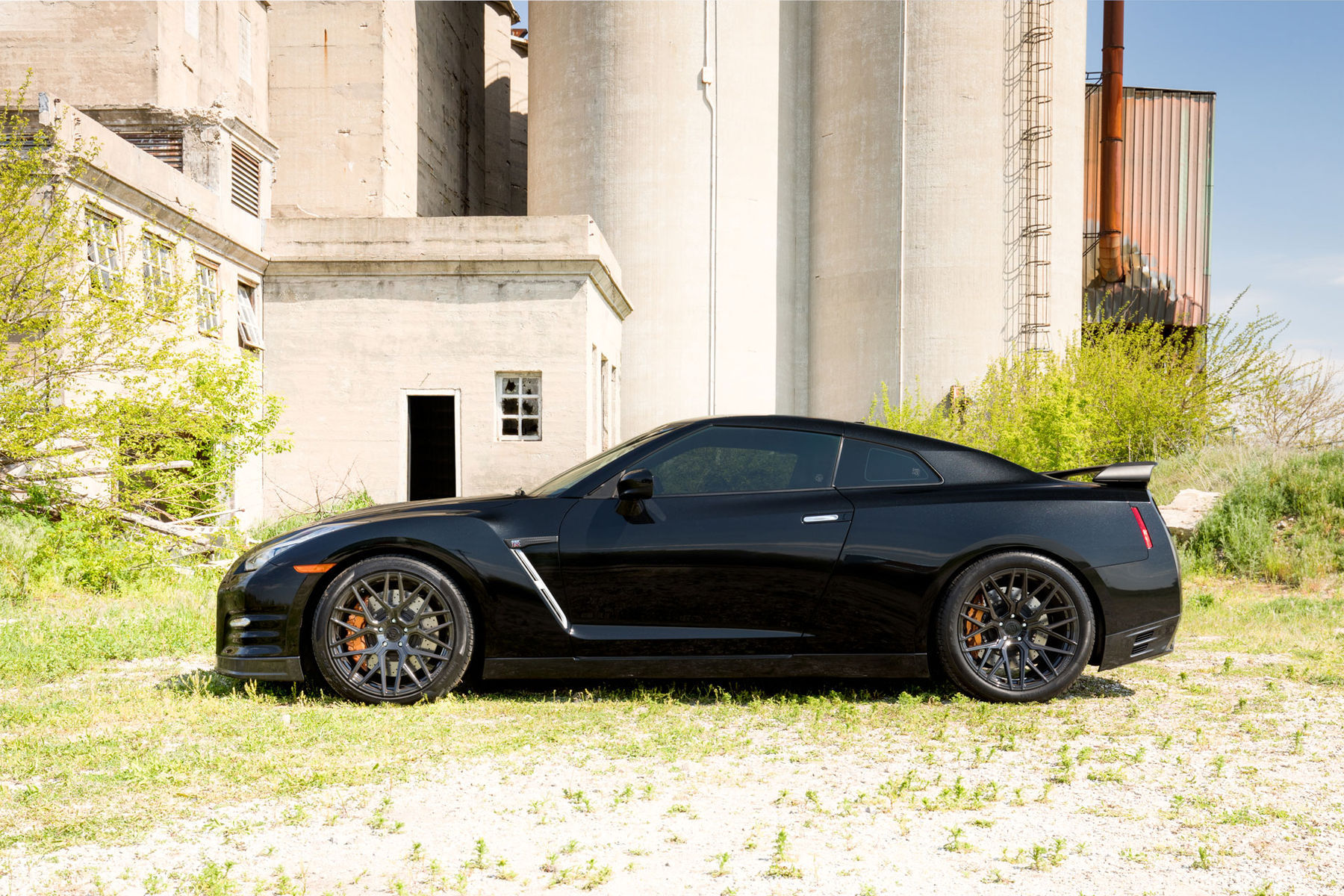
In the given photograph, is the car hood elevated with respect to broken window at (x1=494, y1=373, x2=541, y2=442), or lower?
lower

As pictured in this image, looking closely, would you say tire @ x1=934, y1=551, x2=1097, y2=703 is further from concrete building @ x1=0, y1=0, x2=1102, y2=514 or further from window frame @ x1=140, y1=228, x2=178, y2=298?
concrete building @ x1=0, y1=0, x2=1102, y2=514

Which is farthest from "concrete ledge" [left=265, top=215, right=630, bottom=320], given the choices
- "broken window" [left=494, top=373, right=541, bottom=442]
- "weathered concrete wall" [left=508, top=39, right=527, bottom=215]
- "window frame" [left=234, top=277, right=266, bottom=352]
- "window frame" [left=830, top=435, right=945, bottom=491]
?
"weathered concrete wall" [left=508, top=39, right=527, bottom=215]

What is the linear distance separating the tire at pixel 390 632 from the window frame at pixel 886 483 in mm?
1991

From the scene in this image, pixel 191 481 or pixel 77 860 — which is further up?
pixel 191 481

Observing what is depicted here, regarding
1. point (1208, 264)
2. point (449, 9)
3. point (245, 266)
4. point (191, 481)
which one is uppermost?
point (449, 9)

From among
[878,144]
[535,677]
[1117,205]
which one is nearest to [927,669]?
[535,677]

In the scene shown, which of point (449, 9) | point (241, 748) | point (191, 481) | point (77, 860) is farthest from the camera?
point (449, 9)

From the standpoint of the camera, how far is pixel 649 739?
4.45 m

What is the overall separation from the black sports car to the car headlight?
0.01 meters

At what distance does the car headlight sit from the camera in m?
5.13

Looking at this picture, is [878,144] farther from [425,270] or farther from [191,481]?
[191,481]

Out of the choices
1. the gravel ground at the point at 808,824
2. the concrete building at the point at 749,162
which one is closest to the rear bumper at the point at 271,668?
the gravel ground at the point at 808,824

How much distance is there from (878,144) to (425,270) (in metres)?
17.6

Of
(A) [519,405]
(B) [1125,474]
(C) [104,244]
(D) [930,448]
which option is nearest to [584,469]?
(D) [930,448]
